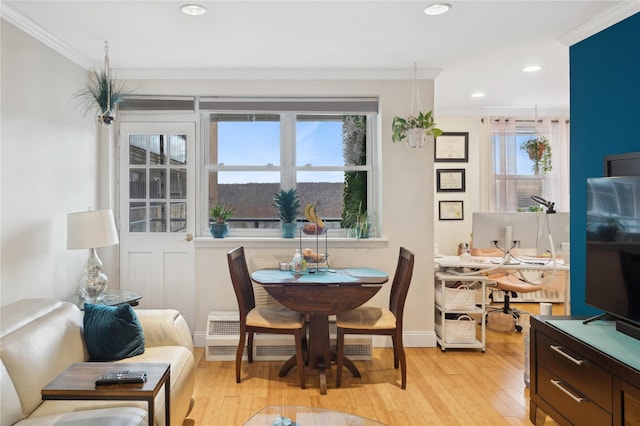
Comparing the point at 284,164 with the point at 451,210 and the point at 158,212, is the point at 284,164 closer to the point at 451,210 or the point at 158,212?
the point at 158,212

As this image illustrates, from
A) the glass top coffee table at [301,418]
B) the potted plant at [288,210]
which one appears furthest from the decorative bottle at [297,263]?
the glass top coffee table at [301,418]

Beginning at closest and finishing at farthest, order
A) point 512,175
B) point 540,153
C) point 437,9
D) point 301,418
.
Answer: point 301,418
point 437,9
point 540,153
point 512,175

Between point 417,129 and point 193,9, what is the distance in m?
1.96

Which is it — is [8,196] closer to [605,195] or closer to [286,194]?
[286,194]

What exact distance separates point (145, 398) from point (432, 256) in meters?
2.93

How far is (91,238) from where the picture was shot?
10.3ft

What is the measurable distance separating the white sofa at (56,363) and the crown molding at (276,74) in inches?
89.2

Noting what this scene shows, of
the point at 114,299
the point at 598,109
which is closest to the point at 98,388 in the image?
the point at 114,299

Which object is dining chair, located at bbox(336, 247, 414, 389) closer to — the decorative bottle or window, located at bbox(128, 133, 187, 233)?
the decorative bottle

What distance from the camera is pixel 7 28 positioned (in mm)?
2738

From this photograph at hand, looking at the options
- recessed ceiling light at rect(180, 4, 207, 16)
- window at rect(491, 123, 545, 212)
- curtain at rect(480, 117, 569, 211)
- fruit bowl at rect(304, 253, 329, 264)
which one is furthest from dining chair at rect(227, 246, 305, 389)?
window at rect(491, 123, 545, 212)

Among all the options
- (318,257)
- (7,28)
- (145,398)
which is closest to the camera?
(145,398)

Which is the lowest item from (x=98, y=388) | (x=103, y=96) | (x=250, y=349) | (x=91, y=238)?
(x=250, y=349)

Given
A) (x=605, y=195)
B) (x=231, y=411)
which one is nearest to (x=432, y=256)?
(x=605, y=195)
